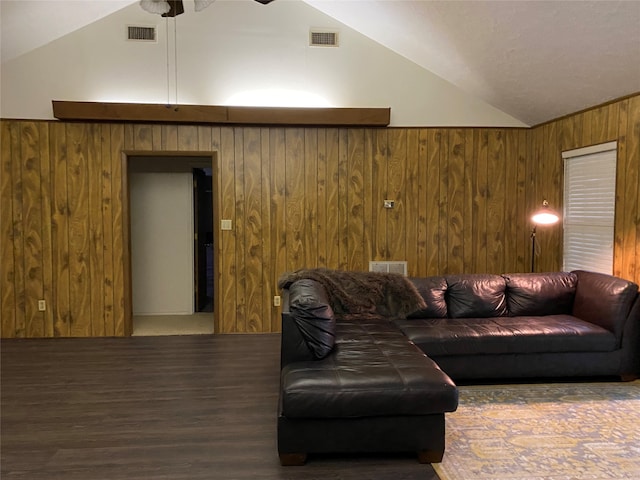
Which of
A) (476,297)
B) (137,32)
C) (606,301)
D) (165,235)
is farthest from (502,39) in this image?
(165,235)

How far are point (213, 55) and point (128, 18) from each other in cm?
102

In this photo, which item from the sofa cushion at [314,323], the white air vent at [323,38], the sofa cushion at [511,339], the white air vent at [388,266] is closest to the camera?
the sofa cushion at [314,323]

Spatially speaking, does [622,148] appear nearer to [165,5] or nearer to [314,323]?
[314,323]

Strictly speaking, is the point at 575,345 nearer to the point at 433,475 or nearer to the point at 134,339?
the point at 433,475

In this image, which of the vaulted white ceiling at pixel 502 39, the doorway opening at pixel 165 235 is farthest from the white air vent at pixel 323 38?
the doorway opening at pixel 165 235

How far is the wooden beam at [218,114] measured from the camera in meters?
4.79

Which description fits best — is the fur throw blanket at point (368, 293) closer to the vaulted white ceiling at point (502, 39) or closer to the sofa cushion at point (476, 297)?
the sofa cushion at point (476, 297)

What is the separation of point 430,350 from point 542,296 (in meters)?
1.40

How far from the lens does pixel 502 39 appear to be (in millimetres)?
3857

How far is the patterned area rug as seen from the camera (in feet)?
7.77

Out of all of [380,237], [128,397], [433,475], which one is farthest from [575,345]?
[128,397]

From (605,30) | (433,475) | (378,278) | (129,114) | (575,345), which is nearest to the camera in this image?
(433,475)

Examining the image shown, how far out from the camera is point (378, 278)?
4094mm

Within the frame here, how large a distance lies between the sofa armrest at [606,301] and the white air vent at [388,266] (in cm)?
191
